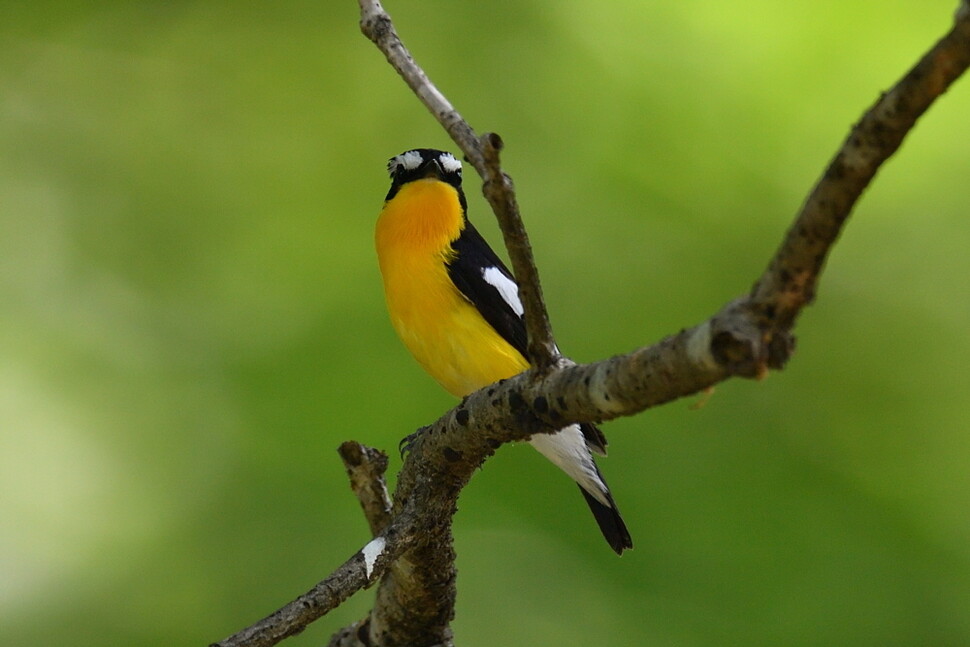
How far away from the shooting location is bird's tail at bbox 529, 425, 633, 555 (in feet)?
12.9

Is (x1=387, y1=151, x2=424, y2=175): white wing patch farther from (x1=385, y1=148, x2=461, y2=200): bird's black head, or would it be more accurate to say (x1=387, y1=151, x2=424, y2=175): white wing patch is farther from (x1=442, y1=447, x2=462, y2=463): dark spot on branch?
(x1=442, y1=447, x2=462, y2=463): dark spot on branch

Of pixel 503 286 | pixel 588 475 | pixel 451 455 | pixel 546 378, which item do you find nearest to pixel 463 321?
pixel 503 286

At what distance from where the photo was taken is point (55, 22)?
20.1ft

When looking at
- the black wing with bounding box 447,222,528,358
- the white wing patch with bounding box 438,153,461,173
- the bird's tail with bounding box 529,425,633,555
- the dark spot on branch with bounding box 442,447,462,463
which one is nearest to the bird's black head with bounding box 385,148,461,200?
the white wing patch with bounding box 438,153,461,173

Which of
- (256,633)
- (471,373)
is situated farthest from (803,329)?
(256,633)

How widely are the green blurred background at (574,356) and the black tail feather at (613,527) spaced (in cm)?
33

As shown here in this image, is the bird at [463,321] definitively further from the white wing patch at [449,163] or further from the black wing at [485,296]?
the white wing patch at [449,163]

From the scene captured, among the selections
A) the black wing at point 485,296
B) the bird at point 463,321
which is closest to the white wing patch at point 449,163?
the bird at point 463,321

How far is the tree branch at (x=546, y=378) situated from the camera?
153 centimetres

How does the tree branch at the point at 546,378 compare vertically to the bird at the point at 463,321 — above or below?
below

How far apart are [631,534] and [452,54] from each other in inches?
102

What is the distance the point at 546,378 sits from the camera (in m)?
2.29

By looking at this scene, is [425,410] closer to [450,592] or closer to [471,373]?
[471,373]

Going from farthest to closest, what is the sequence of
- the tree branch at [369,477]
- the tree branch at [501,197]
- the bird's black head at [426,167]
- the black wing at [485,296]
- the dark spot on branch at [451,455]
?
the bird's black head at [426,167] < the black wing at [485,296] < the tree branch at [369,477] < the dark spot on branch at [451,455] < the tree branch at [501,197]
